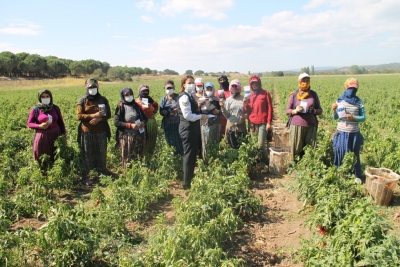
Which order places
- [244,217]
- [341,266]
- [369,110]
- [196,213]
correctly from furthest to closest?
[369,110]
[244,217]
[196,213]
[341,266]

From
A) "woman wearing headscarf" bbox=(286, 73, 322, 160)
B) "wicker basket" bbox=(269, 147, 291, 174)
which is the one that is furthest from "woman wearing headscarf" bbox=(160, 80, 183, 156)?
"woman wearing headscarf" bbox=(286, 73, 322, 160)

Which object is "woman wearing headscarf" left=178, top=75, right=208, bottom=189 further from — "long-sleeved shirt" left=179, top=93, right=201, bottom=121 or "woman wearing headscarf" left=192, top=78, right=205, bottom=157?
"woman wearing headscarf" left=192, top=78, right=205, bottom=157

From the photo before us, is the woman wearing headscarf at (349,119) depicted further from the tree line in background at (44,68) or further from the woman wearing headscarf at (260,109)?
the tree line in background at (44,68)

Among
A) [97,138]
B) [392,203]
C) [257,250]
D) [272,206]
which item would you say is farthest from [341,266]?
[97,138]

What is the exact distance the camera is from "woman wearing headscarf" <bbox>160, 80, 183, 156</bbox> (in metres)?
6.26

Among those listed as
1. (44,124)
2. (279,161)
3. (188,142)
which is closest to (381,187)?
(279,161)

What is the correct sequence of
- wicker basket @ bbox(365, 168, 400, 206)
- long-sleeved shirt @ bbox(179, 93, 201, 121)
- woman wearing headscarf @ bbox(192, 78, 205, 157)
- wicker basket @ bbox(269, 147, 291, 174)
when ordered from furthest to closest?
wicker basket @ bbox(269, 147, 291, 174), woman wearing headscarf @ bbox(192, 78, 205, 157), long-sleeved shirt @ bbox(179, 93, 201, 121), wicker basket @ bbox(365, 168, 400, 206)

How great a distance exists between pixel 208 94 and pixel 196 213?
3073mm

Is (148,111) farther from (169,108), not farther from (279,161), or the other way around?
(279,161)

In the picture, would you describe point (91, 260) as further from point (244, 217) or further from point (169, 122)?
point (169, 122)

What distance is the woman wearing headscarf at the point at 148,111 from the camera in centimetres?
614

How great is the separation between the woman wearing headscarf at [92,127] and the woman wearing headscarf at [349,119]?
14.2 ft

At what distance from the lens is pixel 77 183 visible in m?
5.91

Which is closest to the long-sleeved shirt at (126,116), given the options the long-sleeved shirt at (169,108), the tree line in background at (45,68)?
the long-sleeved shirt at (169,108)
